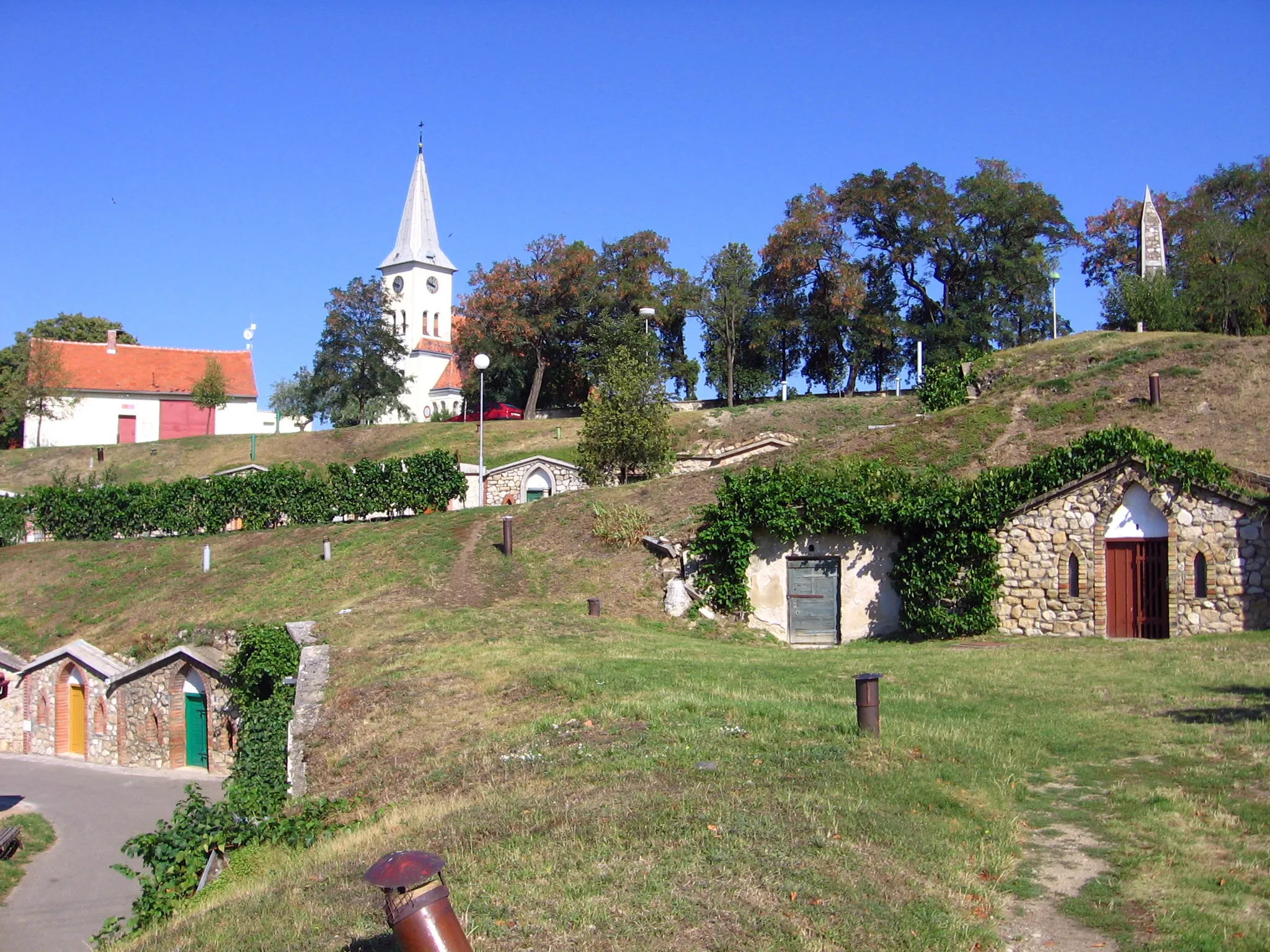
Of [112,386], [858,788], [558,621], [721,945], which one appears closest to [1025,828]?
[858,788]

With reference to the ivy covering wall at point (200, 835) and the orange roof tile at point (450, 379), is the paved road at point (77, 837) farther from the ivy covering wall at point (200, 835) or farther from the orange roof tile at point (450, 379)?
the orange roof tile at point (450, 379)

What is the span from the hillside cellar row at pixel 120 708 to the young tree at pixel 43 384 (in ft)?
114

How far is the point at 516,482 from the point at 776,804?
32.6 m

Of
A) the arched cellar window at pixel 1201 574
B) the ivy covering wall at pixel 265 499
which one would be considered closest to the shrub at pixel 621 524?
the ivy covering wall at pixel 265 499

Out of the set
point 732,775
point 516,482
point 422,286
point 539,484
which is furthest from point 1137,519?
point 422,286

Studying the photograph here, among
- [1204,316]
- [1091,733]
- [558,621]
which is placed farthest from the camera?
[1204,316]

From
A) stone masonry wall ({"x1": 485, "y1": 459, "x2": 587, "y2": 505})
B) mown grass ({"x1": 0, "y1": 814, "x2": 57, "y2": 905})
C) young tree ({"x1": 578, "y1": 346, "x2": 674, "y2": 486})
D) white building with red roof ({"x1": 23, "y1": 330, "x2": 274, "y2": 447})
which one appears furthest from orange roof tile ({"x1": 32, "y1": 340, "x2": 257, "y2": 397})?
mown grass ({"x1": 0, "y1": 814, "x2": 57, "y2": 905})

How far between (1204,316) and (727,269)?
24.1m

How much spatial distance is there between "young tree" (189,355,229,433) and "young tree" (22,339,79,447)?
7.02m

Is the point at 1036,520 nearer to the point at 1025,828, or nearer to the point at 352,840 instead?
the point at 1025,828

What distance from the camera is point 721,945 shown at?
243 inches

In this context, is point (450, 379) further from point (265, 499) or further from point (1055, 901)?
point (1055, 901)

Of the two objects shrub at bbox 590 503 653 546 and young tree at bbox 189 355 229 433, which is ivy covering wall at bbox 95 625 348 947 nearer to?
shrub at bbox 590 503 653 546

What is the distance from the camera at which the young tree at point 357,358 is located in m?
60.9
